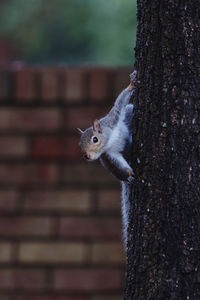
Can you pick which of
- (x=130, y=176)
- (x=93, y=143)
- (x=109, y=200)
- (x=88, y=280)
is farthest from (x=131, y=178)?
(x=88, y=280)

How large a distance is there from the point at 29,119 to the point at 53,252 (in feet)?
2.58

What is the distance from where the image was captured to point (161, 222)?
2.77m

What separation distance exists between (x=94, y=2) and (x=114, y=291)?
4.73m

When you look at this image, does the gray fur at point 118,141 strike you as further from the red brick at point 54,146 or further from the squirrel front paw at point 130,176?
the red brick at point 54,146

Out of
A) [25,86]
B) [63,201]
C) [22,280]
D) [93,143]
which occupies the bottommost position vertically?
[22,280]

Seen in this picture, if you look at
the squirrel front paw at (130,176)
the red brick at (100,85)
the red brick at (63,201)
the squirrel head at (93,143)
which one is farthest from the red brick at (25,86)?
the squirrel front paw at (130,176)

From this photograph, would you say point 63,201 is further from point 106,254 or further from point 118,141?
point 118,141

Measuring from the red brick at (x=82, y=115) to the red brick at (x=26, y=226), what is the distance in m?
0.57

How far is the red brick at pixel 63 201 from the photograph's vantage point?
17.0 ft

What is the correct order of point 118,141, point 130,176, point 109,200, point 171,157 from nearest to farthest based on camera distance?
1. point 171,157
2. point 130,176
3. point 118,141
4. point 109,200

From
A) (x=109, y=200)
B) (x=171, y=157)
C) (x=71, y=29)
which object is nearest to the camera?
(x=171, y=157)

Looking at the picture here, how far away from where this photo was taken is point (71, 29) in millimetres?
9969

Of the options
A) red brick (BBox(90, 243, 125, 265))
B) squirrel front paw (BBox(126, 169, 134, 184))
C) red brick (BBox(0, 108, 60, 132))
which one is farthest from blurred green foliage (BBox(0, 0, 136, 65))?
squirrel front paw (BBox(126, 169, 134, 184))

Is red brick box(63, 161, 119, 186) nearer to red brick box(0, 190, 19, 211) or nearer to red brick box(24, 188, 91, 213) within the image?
red brick box(24, 188, 91, 213)
